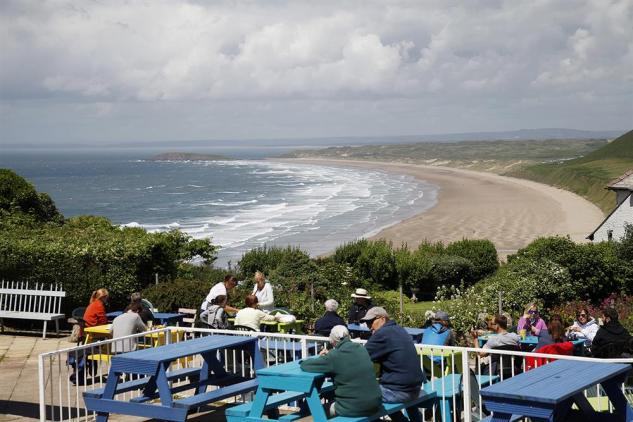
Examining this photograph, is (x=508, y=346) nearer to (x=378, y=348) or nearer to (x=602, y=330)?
(x=602, y=330)

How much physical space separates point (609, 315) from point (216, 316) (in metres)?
A: 4.96

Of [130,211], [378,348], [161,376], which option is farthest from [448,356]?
[130,211]

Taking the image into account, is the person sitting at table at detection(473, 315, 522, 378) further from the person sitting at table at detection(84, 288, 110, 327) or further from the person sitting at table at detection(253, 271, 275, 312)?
the person sitting at table at detection(84, 288, 110, 327)

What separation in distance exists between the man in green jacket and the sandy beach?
136 feet

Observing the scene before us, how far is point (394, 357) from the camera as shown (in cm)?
765

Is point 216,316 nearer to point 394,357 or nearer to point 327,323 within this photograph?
point 327,323

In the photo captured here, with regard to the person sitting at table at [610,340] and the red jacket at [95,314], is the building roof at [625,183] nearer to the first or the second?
the person sitting at table at [610,340]

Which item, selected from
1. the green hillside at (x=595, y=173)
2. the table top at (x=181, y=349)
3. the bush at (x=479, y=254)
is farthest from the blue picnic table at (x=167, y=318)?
the green hillside at (x=595, y=173)

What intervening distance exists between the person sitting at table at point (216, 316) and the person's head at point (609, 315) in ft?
15.9

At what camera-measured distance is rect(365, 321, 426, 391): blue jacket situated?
7652mm

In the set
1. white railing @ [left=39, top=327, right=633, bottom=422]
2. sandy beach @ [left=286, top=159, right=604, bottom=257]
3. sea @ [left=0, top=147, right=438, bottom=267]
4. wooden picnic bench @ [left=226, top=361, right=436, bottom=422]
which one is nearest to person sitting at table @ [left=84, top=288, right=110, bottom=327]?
white railing @ [left=39, top=327, right=633, bottom=422]

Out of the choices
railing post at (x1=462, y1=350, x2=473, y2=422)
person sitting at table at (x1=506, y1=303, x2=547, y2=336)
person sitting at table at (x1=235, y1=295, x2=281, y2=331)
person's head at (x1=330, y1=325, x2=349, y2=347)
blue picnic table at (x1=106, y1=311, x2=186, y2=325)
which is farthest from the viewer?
blue picnic table at (x1=106, y1=311, x2=186, y2=325)

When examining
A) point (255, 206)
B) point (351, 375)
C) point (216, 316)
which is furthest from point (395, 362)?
point (255, 206)

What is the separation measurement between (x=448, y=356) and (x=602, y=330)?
2203 mm
